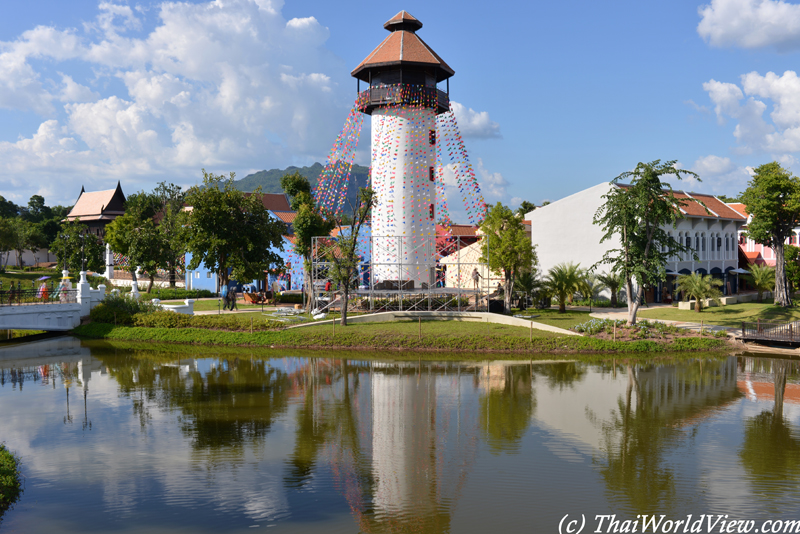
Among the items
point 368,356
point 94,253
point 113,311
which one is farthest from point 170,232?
point 368,356

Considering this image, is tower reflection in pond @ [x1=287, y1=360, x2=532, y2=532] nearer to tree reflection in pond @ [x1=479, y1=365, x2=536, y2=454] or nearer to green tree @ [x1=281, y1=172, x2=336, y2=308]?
tree reflection in pond @ [x1=479, y1=365, x2=536, y2=454]

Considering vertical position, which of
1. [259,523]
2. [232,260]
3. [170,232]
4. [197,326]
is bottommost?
[259,523]

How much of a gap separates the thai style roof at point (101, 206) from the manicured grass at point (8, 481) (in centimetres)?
7680

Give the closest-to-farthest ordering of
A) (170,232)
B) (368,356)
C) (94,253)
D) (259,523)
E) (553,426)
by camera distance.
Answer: (259,523)
(553,426)
(368,356)
(170,232)
(94,253)

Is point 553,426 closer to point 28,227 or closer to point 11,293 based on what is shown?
point 11,293

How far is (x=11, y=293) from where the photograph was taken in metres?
30.6

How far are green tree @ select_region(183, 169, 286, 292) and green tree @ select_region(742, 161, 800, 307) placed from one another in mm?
32487

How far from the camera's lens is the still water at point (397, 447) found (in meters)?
10.5

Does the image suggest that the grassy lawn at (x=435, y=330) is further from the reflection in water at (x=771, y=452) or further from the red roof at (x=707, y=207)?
the red roof at (x=707, y=207)

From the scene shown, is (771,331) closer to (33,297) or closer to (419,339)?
(419,339)

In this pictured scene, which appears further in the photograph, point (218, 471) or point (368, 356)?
point (368, 356)

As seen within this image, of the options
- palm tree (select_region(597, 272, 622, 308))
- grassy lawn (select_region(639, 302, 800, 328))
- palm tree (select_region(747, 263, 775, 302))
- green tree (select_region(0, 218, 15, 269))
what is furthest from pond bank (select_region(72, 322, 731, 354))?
green tree (select_region(0, 218, 15, 269))

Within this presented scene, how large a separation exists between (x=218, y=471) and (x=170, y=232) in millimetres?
43506

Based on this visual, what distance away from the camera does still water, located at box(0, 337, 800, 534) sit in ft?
34.3
